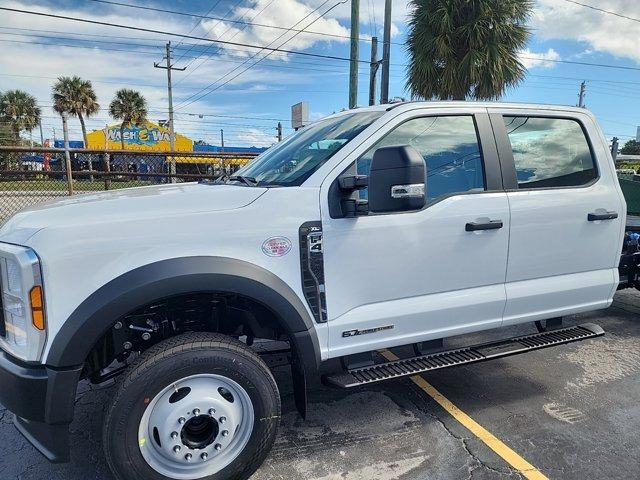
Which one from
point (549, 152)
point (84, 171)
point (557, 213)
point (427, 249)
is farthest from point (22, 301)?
point (84, 171)

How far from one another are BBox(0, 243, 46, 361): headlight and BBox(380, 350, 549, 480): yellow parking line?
2582mm

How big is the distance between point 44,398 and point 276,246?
1.28m

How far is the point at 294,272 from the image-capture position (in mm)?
2602

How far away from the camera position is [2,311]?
2379 millimetres

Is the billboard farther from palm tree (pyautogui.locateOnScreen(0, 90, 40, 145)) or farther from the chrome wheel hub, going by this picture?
palm tree (pyautogui.locateOnScreen(0, 90, 40, 145))

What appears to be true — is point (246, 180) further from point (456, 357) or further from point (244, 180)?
point (456, 357)

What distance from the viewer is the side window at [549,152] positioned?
3400 mm

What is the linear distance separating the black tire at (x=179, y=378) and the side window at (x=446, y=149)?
137 cm

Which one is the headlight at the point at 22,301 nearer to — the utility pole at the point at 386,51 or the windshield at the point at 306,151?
the windshield at the point at 306,151

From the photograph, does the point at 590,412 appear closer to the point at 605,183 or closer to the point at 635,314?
the point at 605,183

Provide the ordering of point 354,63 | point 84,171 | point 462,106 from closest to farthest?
point 462,106 < point 84,171 < point 354,63

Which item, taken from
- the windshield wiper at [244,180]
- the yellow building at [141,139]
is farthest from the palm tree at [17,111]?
the windshield wiper at [244,180]

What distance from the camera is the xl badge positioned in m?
2.54

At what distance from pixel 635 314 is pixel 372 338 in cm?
436
